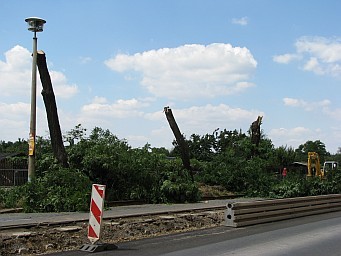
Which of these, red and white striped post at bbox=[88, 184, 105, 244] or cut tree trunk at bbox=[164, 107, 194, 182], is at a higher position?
cut tree trunk at bbox=[164, 107, 194, 182]

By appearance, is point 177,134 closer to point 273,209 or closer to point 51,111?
point 51,111

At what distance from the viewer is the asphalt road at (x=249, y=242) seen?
9.68 meters

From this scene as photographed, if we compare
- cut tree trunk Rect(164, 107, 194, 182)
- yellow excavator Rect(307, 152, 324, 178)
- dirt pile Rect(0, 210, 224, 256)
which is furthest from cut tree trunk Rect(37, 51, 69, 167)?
yellow excavator Rect(307, 152, 324, 178)

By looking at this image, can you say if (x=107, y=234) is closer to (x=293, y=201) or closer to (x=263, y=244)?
(x=263, y=244)

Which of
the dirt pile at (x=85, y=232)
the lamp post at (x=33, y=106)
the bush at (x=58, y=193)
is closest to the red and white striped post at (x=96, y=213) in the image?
the dirt pile at (x=85, y=232)

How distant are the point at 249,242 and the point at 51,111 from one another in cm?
1165

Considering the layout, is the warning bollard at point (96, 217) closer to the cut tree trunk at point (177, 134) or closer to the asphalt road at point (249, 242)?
the asphalt road at point (249, 242)

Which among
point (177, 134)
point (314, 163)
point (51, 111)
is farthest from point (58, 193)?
point (314, 163)

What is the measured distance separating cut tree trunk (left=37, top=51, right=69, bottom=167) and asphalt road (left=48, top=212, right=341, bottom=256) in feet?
28.9

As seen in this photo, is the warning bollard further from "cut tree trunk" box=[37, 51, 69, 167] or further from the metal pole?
"cut tree trunk" box=[37, 51, 69, 167]

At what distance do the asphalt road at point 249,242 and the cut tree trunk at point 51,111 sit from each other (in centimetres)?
882

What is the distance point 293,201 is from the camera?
16.2 metres

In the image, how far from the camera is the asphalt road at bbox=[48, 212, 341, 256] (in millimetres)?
9680

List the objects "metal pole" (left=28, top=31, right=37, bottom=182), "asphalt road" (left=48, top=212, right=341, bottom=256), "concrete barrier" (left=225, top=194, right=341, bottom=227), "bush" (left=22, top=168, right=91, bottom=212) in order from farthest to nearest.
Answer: "metal pole" (left=28, top=31, right=37, bottom=182), "bush" (left=22, top=168, right=91, bottom=212), "concrete barrier" (left=225, top=194, right=341, bottom=227), "asphalt road" (left=48, top=212, right=341, bottom=256)
